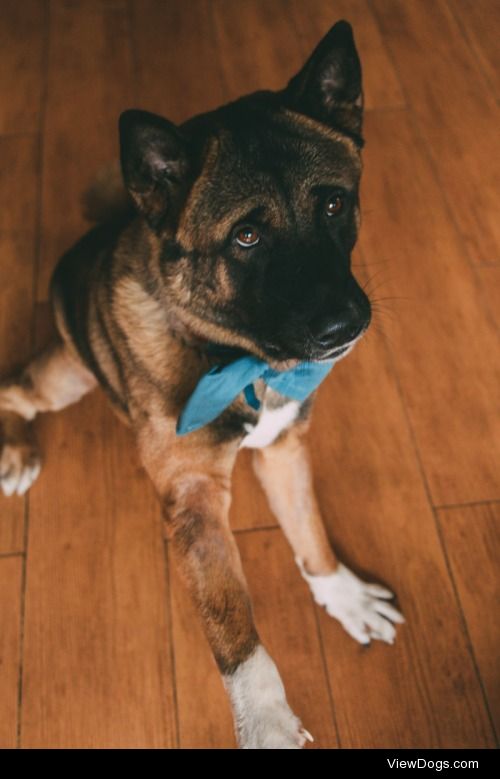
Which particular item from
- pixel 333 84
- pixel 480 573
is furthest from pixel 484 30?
pixel 480 573

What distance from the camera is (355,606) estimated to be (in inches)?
65.2

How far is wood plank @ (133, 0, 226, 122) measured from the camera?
251 cm

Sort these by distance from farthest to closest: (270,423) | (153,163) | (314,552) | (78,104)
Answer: (78,104)
(314,552)
(270,423)
(153,163)

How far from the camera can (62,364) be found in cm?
178

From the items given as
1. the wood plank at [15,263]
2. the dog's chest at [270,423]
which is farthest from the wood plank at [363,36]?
the dog's chest at [270,423]

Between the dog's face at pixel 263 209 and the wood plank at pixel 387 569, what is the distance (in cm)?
68

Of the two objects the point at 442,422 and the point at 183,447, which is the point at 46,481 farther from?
the point at 442,422

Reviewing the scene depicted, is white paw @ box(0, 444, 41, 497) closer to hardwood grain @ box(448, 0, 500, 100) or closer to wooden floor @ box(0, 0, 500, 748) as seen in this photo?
wooden floor @ box(0, 0, 500, 748)

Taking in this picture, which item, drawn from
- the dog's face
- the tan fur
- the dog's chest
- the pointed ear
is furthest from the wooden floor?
the pointed ear

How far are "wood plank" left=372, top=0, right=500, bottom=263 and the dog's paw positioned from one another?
1635mm

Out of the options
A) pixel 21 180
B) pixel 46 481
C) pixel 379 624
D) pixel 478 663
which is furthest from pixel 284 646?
pixel 21 180

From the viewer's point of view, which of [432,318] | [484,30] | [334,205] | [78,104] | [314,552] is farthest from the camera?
[484,30]

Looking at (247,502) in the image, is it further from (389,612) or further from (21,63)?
(21,63)

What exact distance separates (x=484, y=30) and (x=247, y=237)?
2.23m
